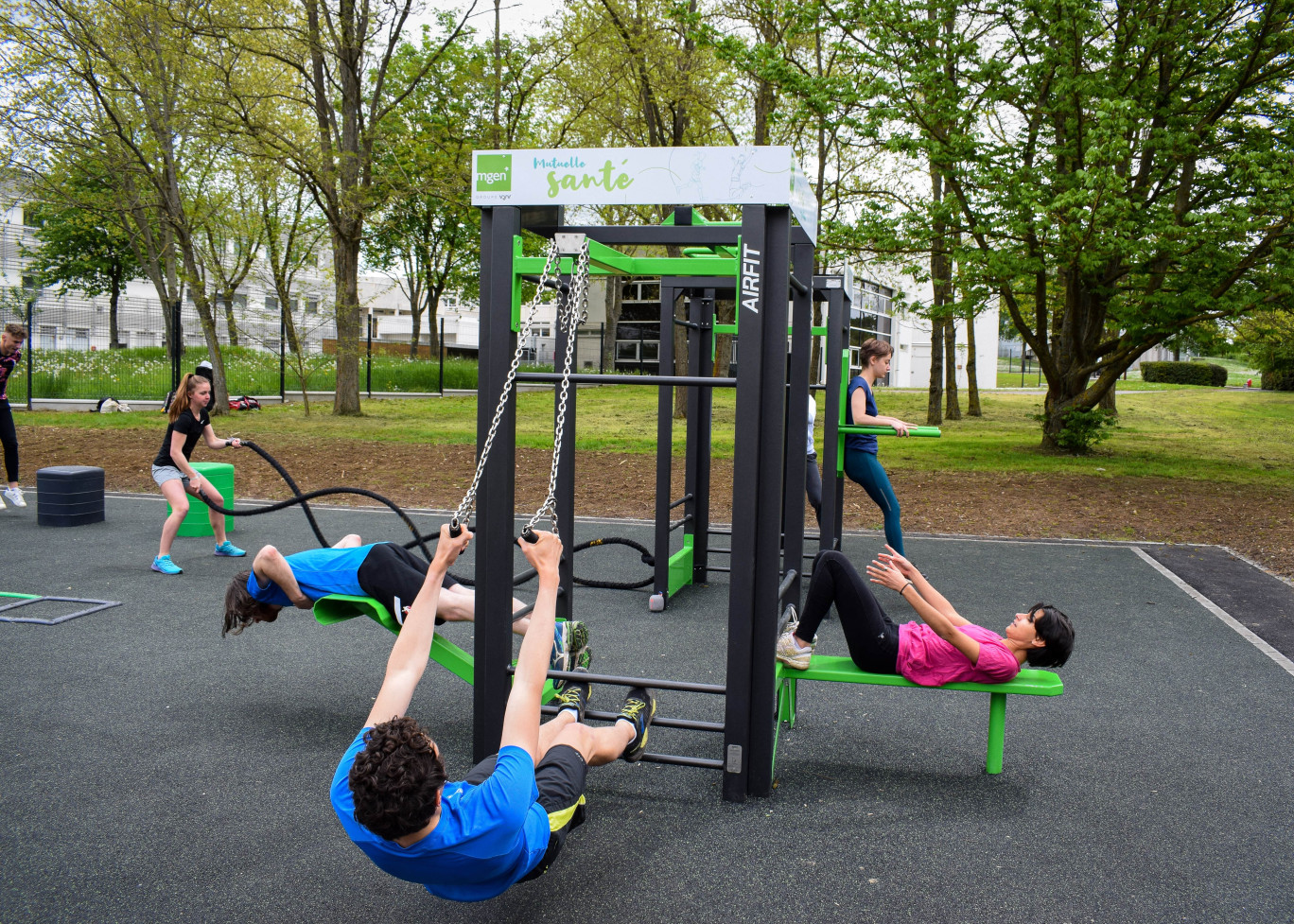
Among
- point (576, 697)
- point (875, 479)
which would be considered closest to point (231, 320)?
point (875, 479)

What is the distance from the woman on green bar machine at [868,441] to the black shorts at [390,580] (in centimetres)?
316

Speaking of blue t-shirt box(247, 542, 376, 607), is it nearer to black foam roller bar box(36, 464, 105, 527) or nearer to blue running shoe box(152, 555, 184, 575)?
blue running shoe box(152, 555, 184, 575)

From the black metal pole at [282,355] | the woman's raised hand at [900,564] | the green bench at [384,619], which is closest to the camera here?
the woman's raised hand at [900,564]

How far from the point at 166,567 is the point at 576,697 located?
4323 millimetres

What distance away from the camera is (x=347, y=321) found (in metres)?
18.0

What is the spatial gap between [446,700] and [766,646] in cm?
178

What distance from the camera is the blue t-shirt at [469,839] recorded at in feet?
7.23

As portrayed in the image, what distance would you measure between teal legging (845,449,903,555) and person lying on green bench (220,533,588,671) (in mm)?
2785

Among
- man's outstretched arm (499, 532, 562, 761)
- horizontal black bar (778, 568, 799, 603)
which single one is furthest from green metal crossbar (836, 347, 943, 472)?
man's outstretched arm (499, 532, 562, 761)

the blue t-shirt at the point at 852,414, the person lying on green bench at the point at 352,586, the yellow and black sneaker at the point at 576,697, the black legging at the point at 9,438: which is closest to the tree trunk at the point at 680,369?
the black legging at the point at 9,438

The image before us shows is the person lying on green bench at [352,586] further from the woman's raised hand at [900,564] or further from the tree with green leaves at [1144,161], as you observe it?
the tree with green leaves at [1144,161]

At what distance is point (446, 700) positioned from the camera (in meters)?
4.43

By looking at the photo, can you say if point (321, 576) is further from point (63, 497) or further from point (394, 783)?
point (63, 497)

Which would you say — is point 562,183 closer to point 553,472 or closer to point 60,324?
point 553,472
